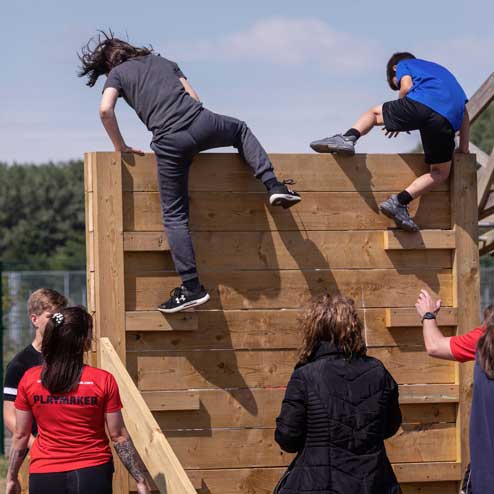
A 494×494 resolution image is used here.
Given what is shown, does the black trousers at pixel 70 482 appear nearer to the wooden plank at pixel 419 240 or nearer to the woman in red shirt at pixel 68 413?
the woman in red shirt at pixel 68 413

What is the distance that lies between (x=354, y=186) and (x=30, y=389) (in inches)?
103

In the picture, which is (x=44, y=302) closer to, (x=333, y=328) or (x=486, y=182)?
(x=333, y=328)

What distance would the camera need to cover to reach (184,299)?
20.1ft

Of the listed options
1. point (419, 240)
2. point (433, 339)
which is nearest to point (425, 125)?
point (419, 240)

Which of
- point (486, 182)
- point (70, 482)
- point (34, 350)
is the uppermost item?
point (486, 182)

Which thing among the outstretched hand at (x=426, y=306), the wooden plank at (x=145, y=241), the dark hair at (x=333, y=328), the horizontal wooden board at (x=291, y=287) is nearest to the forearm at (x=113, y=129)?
the wooden plank at (x=145, y=241)

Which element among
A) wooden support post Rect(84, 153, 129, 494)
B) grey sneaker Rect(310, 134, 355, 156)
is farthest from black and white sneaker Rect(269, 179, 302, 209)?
wooden support post Rect(84, 153, 129, 494)

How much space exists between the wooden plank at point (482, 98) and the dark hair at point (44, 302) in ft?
14.5

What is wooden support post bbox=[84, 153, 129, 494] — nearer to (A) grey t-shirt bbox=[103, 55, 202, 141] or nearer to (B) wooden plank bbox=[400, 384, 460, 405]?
(A) grey t-shirt bbox=[103, 55, 202, 141]

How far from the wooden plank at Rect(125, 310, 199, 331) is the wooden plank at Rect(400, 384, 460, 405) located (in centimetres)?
141

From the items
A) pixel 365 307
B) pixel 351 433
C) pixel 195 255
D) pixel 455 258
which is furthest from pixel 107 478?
pixel 455 258

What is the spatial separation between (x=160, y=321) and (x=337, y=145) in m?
1.55

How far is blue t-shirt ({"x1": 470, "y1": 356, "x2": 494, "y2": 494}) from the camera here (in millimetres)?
4715

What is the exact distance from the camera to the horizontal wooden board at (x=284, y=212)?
Result: 6277mm
